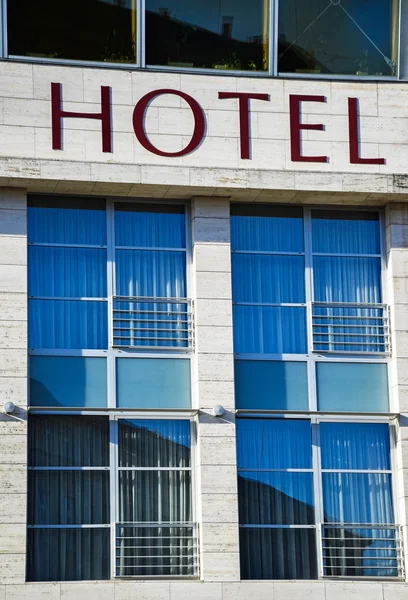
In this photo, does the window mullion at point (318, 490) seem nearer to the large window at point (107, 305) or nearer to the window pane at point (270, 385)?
the window pane at point (270, 385)

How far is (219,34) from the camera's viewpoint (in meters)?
25.2

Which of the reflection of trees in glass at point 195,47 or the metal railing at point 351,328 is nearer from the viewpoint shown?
the metal railing at point 351,328

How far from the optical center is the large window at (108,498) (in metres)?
23.1

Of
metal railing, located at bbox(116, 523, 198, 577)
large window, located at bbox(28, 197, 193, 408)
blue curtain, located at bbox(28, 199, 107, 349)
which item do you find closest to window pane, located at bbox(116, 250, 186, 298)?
large window, located at bbox(28, 197, 193, 408)

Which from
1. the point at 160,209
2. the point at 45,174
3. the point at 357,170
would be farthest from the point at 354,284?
the point at 45,174

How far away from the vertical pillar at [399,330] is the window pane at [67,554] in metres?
4.85

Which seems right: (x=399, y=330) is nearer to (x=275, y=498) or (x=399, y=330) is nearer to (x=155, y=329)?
(x=275, y=498)

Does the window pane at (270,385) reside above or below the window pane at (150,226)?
below

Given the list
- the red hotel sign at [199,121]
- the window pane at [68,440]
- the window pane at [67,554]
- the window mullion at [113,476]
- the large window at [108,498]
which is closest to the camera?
the window pane at [67,554]

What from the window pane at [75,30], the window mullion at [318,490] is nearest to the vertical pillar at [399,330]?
the window mullion at [318,490]

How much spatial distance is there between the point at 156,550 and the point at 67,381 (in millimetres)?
3029

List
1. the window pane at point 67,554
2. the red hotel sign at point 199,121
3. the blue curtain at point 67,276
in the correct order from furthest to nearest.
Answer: the red hotel sign at point 199,121 < the blue curtain at point 67,276 < the window pane at point 67,554

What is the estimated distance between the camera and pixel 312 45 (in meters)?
25.5

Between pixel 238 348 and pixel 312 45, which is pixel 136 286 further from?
pixel 312 45
